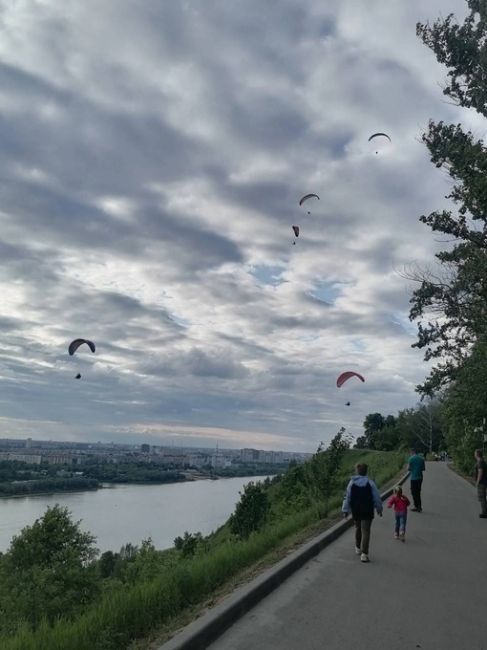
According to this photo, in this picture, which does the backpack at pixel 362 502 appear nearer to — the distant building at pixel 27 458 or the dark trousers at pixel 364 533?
the dark trousers at pixel 364 533

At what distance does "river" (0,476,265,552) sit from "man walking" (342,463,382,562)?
30.5 m

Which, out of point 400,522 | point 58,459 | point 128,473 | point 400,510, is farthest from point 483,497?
point 58,459

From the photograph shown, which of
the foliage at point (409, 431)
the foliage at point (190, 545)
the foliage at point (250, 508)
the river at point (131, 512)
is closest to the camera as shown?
the foliage at point (190, 545)

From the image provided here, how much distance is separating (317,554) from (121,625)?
17.1 feet

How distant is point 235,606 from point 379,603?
1.89 m

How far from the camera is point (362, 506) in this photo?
9453 mm

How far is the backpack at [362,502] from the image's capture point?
9.45m

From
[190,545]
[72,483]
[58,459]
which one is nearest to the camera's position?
[190,545]

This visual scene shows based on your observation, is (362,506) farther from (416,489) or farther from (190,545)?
(190,545)

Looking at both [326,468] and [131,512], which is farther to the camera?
[131,512]

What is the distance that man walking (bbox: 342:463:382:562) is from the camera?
9.45 meters

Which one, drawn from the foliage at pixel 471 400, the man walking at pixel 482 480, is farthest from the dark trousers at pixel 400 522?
the foliage at pixel 471 400

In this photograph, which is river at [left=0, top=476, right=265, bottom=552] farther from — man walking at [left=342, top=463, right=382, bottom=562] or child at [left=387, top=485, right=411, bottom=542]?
man walking at [left=342, top=463, right=382, bottom=562]

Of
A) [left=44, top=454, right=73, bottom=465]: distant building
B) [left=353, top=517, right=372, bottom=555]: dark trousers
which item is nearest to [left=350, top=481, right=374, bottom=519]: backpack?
[left=353, top=517, right=372, bottom=555]: dark trousers
